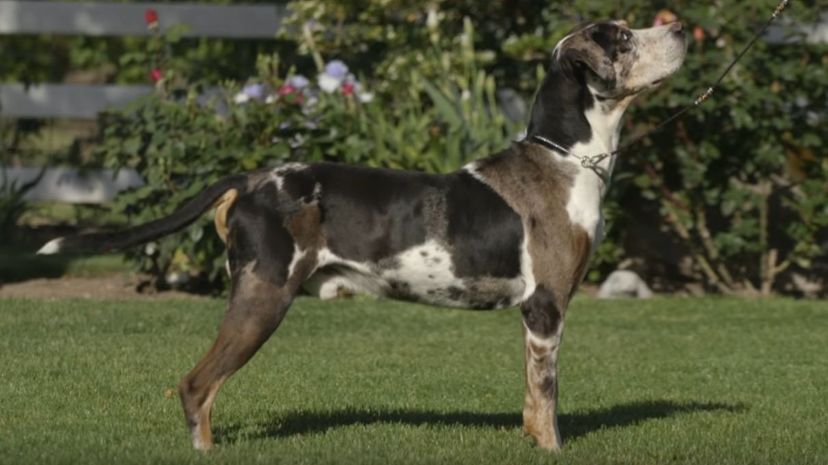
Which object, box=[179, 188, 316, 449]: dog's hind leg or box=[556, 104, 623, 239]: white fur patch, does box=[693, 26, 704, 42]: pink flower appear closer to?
box=[556, 104, 623, 239]: white fur patch

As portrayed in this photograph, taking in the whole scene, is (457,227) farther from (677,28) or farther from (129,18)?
(129,18)

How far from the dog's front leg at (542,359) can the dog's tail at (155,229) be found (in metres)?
1.20

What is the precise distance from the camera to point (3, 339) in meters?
9.65

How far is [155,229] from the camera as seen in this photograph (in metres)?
6.79

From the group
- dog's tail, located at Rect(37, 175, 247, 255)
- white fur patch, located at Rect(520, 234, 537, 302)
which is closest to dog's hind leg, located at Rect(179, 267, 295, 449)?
dog's tail, located at Rect(37, 175, 247, 255)

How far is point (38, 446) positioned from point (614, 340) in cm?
444

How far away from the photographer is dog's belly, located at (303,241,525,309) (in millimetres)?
6766

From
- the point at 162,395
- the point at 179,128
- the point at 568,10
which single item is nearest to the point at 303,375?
the point at 162,395

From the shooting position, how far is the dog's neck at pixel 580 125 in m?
6.99

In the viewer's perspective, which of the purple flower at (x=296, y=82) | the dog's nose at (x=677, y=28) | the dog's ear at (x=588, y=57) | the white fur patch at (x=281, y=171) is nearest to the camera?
A: the white fur patch at (x=281, y=171)

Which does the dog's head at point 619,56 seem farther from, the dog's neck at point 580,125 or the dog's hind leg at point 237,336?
the dog's hind leg at point 237,336

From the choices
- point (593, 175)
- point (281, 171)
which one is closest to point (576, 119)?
point (593, 175)

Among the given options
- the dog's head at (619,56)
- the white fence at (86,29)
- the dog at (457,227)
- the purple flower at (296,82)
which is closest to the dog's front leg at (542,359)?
the dog at (457,227)

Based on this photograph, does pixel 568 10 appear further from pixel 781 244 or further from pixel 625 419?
pixel 625 419
